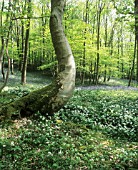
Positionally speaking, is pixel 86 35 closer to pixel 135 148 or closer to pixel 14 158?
pixel 135 148

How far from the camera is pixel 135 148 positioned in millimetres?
6719

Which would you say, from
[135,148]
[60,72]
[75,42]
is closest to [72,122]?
[60,72]

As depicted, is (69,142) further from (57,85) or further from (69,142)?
(57,85)

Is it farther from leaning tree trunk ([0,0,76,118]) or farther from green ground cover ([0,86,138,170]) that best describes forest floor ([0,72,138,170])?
leaning tree trunk ([0,0,76,118])

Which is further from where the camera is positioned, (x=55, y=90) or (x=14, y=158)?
(x=55, y=90)

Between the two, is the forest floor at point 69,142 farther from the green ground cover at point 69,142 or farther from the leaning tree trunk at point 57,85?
the leaning tree trunk at point 57,85

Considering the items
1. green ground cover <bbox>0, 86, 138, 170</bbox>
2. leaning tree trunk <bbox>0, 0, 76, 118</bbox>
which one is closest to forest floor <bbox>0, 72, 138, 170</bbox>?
green ground cover <bbox>0, 86, 138, 170</bbox>

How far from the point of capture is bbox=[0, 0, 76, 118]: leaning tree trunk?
7.58 m

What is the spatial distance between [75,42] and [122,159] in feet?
66.0

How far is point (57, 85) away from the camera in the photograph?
25.5 ft

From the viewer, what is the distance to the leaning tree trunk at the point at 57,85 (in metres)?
7.58

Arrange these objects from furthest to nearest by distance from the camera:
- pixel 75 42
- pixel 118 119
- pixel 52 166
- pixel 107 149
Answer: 1. pixel 75 42
2. pixel 118 119
3. pixel 107 149
4. pixel 52 166

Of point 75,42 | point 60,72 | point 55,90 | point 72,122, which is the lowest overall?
point 72,122

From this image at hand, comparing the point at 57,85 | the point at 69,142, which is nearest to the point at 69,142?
the point at 69,142
